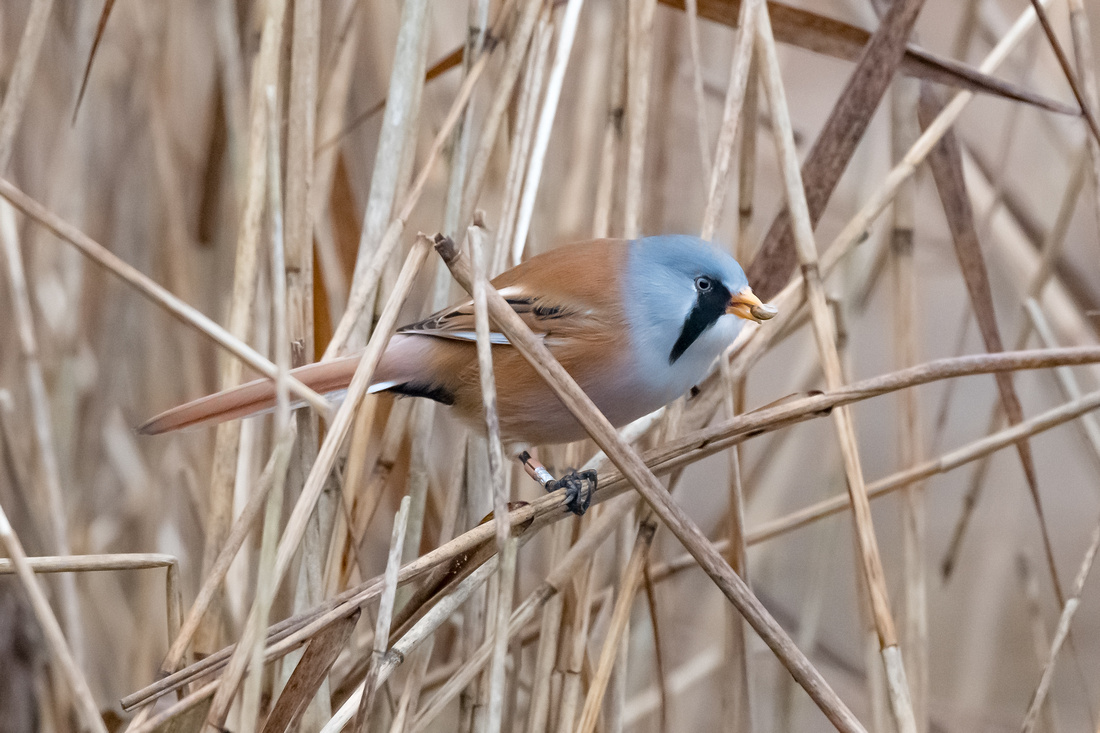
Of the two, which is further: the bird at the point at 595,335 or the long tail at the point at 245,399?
Result: the bird at the point at 595,335

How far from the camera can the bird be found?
4.76ft

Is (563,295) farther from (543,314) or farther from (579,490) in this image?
(579,490)

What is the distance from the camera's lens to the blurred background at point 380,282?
1424mm

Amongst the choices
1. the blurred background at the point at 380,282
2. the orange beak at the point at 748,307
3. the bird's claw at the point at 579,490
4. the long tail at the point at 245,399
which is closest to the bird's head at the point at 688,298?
the orange beak at the point at 748,307

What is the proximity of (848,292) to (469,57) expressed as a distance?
1.03 meters

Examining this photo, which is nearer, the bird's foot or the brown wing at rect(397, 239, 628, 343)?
the bird's foot

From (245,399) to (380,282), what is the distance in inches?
11.9

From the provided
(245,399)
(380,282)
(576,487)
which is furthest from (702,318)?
(245,399)

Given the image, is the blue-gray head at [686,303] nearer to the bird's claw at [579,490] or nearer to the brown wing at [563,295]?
the brown wing at [563,295]

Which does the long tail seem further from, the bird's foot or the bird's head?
the bird's head

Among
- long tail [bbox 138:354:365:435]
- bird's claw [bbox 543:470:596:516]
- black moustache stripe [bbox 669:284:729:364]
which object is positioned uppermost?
black moustache stripe [bbox 669:284:729:364]

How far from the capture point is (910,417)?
1795 mm

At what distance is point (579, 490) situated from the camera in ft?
4.52

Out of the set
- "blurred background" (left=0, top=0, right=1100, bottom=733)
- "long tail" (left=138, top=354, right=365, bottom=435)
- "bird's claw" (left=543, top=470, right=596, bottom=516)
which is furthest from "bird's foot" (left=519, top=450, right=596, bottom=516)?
"long tail" (left=138, top=354, right=365, bottom=435)
